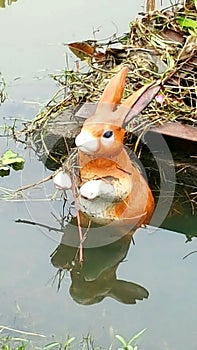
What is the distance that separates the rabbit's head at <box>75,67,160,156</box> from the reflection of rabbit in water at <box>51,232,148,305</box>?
0.85 feet

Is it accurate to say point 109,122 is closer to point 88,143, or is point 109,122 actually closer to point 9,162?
point 88,143

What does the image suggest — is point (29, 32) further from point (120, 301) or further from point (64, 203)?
point (120, 301)

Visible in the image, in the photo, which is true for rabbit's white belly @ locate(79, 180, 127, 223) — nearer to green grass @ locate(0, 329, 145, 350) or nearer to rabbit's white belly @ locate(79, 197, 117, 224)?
rabbit's white belly @ locate(79, 197, 117, 224)

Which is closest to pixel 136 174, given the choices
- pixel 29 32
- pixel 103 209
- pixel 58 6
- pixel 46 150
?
pixel 103 209

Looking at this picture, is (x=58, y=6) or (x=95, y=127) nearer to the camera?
(x=95, y=127)

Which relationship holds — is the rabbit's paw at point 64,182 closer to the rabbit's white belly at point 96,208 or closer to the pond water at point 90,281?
the rabbit's white belly at point 96,208

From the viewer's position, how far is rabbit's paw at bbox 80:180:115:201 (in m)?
1.59

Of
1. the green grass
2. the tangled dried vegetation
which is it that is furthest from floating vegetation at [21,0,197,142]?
the green grass

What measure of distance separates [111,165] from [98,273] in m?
0.26

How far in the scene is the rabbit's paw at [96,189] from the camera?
1.59 metres

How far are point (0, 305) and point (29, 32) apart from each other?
5.03 ft

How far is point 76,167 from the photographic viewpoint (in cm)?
167

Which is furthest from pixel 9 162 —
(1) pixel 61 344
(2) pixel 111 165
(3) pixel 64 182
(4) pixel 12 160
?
(1) pixel 61 344

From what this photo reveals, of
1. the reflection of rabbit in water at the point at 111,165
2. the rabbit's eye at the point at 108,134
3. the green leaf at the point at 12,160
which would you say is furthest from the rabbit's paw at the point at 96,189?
the green leaf at the point at 12,160
